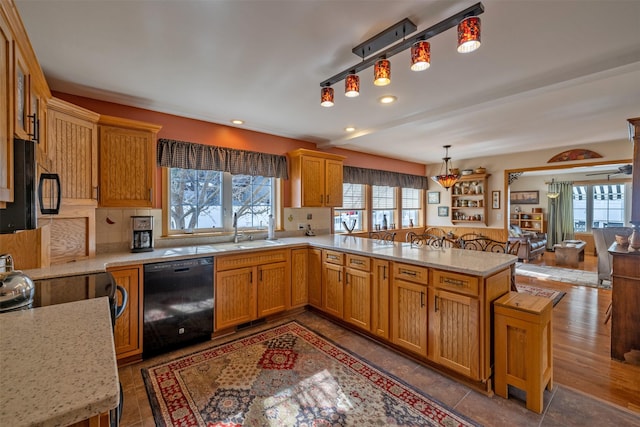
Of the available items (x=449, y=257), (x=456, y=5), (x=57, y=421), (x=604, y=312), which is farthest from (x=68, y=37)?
(x=604, y=312)

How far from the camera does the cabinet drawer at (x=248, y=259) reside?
2.91m

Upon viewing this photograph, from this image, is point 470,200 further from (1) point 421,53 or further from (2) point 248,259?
(1) point 421,53

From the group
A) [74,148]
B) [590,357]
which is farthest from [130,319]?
[590,357]

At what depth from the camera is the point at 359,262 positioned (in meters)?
2.92

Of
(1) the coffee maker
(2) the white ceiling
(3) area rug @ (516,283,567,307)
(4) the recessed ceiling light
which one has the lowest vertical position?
(3) area rug @ (516,283,567,307)

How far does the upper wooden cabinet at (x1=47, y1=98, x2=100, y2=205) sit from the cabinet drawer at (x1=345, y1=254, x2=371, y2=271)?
2449mm

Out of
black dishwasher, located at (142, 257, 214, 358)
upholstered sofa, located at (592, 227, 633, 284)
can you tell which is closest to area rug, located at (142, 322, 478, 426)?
black dishwasher, located at (142, 257, 214, 358)

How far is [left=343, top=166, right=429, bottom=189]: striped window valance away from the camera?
5.19 metres

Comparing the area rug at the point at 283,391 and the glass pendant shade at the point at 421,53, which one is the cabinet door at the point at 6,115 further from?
the glass pendant shade at the point at 421,53

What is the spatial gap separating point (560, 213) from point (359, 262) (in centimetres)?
940

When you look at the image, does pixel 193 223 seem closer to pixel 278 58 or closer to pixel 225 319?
pixel 225 319

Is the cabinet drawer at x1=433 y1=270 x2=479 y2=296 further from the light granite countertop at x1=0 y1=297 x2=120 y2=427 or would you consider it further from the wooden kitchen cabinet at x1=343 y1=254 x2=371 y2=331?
the light granite countertop at x1=0 y1=297 x2=120 y2=427

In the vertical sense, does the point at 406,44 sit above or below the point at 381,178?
above

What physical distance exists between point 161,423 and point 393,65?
9.80 feet
